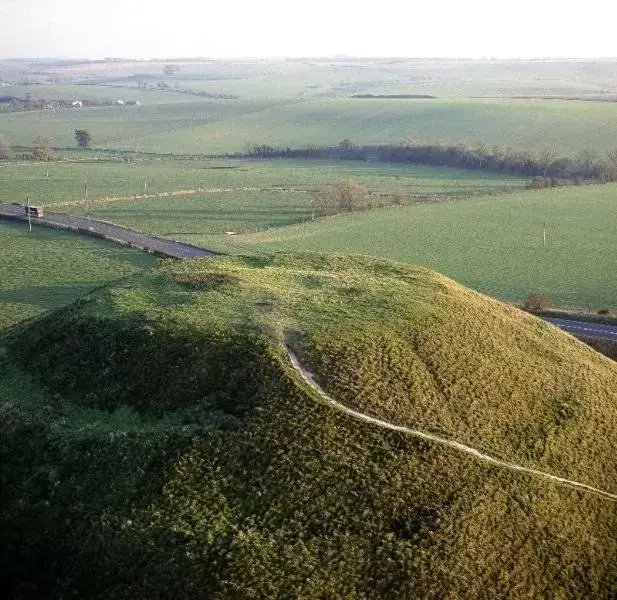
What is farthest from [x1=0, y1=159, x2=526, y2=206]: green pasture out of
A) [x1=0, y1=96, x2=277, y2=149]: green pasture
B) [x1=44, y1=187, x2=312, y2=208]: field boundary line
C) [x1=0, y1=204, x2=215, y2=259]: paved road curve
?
[x1=0, y1=96, x2=277, y2=149]: green pasture

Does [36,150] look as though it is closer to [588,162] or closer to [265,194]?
[265,194]

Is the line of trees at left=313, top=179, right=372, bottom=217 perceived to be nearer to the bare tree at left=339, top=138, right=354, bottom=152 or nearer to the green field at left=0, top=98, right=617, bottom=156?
the bare tree at left=339, top=138, right=354, bottom=152

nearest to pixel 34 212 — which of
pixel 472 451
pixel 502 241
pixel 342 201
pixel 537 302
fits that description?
pixel 342 201

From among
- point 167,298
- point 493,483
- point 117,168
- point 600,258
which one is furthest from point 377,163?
point 493,483

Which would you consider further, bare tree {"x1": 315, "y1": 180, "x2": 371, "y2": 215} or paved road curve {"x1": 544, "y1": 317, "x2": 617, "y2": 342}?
bare tree {"x1": 315, "y1": 180, "x2": 371, "y2": 215}

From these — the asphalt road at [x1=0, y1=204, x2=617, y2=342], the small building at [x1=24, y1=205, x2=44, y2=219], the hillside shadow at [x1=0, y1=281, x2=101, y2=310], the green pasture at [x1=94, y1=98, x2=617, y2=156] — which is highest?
the green pasture at [x1=94, y1=98, x2=617, y2=156]

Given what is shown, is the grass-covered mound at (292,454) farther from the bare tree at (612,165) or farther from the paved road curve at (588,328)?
the bare tree at (612,165)
